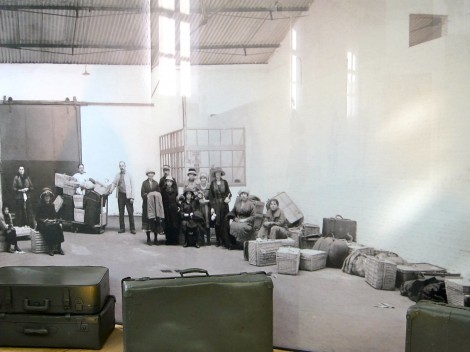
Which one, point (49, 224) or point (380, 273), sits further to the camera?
point (49, 224)

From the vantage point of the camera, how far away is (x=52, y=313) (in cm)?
219

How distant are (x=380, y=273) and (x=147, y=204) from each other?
47.2 inches

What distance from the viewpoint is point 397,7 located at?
6.36ft

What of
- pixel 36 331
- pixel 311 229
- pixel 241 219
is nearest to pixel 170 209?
pixel 241 219

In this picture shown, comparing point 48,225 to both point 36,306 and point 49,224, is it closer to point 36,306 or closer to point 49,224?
point 49,224

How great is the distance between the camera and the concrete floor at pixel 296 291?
207cm

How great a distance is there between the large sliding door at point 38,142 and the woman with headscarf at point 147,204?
15.4 inches

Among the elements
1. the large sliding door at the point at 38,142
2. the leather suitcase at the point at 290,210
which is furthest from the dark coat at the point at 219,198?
the large sliding door at the point at 38,142

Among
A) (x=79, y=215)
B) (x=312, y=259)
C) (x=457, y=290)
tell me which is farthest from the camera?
(x=79, y=215)

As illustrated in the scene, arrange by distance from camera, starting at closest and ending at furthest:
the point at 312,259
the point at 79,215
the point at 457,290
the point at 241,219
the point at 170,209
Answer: the point at 457,290 → the point at 312,259 → the point at 241,219 → the point at 170,209 → the point at 79,215

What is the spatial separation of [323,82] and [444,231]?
81cm

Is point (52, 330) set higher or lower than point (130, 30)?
lower

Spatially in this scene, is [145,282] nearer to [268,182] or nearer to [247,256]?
[247,256]

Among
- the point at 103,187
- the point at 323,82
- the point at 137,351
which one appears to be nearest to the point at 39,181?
the point at 103,187
